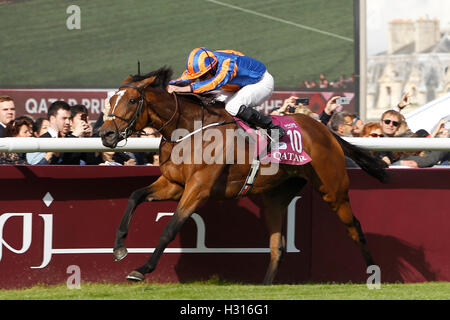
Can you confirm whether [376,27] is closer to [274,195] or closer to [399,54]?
[399,54]

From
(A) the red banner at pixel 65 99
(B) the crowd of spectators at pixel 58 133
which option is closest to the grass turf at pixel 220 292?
(B) the crowd of spectators at pixel 58 133

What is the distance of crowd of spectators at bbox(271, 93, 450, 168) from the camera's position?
739 cm

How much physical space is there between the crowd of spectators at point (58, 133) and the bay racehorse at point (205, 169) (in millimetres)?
462

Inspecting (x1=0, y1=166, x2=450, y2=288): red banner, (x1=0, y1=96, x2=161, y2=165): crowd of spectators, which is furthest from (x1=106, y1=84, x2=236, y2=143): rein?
(x1=0, y1=166, x2=450, y2=288): red banner

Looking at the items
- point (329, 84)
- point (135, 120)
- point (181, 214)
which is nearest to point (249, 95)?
point (135, 120)

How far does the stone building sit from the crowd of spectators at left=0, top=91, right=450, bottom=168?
26.4ft

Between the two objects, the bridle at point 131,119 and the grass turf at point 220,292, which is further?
the bridle at point 131,119

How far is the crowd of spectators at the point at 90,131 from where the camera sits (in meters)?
6.75

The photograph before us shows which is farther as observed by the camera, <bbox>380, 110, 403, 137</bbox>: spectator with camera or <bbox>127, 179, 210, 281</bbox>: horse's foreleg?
<bbox>380, 110, 403, 137</bbox>: spectator with camera

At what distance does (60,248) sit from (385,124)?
10.3 ft

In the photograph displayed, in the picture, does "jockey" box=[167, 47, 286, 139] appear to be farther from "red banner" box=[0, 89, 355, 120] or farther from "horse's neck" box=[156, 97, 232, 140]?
"red banner" box=[0, 89, 355, 120]

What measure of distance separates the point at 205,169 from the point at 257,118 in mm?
548

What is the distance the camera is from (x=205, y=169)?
20.2ft

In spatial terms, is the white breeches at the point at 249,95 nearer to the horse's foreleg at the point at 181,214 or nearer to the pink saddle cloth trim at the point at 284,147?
the pink saddle cloth trim at the point at 284,147
